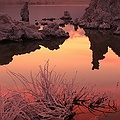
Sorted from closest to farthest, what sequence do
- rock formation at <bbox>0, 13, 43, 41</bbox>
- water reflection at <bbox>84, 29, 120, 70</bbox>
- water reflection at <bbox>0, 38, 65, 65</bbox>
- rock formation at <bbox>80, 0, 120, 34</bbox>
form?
water reflection at <bbox>0, 38, 65, 65</bbox> → water reflection at <bbox>84, 29, 120, 70</bbox> → rock formation at <bbox>0, 13, 43, 41</bbox> → rock formation at <bbox>80, 0, 120, 34</bbox>

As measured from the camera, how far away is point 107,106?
6727 millimetres

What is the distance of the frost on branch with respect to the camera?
5.40 m

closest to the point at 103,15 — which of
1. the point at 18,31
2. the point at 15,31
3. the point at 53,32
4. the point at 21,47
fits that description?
the point at 53,32

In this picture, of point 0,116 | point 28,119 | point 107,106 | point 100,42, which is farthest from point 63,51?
point 0,116

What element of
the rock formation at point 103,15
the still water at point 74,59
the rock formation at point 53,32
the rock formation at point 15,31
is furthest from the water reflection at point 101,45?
the rock formation at point 103,15

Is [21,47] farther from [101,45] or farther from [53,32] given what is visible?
[101,45]

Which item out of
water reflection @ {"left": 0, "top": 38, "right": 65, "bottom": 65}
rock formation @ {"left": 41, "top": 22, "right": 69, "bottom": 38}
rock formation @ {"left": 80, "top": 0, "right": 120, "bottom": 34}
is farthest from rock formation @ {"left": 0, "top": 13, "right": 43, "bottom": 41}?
rock formation @ {"left": 80, "top": 0, "right": 120, "bottom": 34}

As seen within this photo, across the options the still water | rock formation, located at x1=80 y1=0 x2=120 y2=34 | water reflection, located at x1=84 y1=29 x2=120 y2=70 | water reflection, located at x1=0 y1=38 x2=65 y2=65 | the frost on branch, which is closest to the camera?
the frost on branch

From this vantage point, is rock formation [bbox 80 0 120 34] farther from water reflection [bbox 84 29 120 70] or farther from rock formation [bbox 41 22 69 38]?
rock formation [bbox 41 22 69 38]

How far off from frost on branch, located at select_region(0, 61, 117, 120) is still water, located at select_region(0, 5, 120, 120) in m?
0.37

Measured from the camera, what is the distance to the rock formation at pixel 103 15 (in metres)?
24.3

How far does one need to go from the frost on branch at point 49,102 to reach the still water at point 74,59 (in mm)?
373

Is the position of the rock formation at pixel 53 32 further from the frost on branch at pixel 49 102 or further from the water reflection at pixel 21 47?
the frost on branch at pixel 49 102

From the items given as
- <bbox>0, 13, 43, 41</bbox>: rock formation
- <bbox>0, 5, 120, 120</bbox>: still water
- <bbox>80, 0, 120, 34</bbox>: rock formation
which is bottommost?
<bbox>0, 5, 120, 120</bbox>: still water
